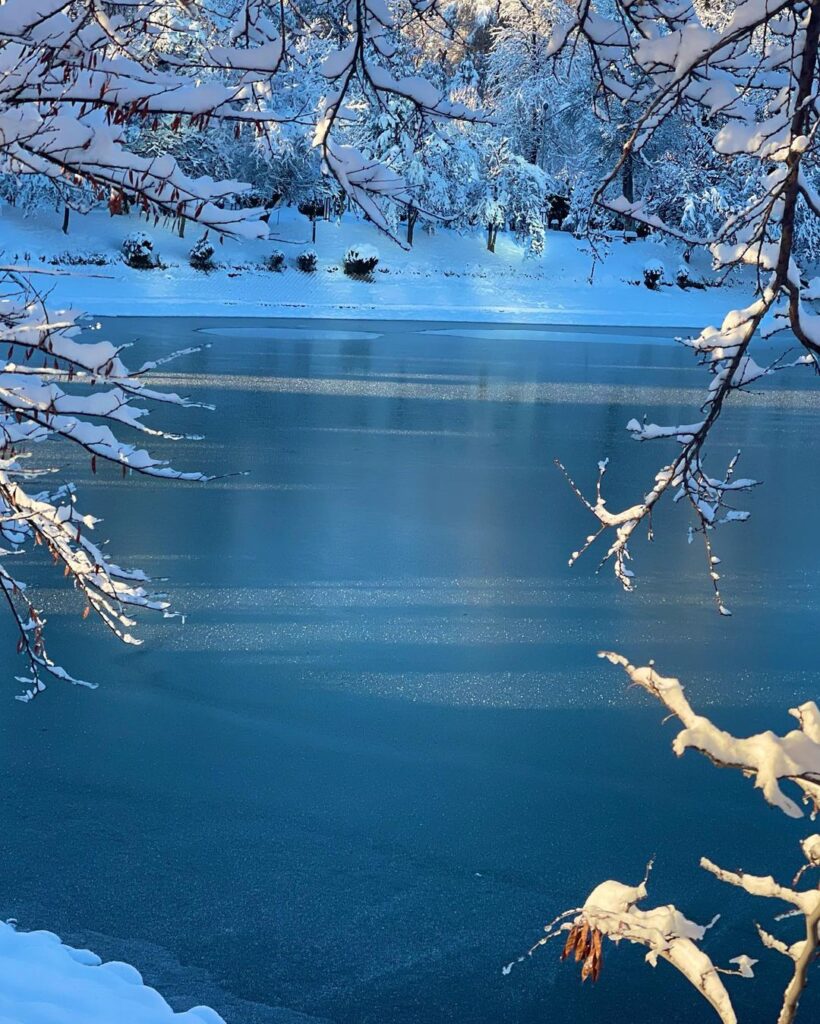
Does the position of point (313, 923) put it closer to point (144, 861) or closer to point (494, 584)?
point (144, 861)

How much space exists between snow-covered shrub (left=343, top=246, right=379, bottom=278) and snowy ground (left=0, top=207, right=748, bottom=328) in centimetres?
39

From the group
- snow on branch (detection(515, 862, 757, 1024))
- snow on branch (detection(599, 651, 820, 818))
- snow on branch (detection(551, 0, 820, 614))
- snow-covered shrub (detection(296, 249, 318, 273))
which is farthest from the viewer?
snow-covered shrub (detection(296, 249, 318, 273))

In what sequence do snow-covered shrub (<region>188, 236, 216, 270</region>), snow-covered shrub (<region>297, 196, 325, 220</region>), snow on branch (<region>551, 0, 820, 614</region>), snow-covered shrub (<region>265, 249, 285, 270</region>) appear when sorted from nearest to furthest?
1. snow on branch (<region>551, 0, 820, 614</region>)
2. snow-covered shrub (<region>188, 236, 216, 270</region>)
3. snow-covered shrub (<region>265, 249, 285, 270</region>)
4. snow-covered shrub (<region>297, 196, 325, 220</region>)

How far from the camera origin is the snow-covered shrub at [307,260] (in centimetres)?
3747

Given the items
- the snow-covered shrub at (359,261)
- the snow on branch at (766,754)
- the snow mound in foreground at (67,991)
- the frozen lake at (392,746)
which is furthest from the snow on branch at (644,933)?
the snow-covered shrub at (359,261)

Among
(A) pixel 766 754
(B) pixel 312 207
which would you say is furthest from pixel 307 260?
(A) pixel 766 754

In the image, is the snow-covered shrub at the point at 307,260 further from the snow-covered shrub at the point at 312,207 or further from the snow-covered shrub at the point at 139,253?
the snow-covered shrub at the point at 139,253

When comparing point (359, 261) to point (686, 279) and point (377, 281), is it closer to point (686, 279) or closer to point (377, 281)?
point (377, 281)

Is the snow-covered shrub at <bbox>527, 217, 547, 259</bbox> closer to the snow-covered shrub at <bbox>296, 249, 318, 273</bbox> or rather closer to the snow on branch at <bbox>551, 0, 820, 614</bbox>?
the snow-covered shrub at <bbox>296, 249, 318, 273</bbox>

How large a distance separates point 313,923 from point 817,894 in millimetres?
3134

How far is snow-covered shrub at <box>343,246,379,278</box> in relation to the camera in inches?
1476

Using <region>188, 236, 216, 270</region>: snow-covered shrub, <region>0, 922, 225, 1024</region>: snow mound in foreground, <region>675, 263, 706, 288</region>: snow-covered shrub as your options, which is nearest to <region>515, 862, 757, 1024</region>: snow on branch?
<region>0, 922, 225, 1024</region>: snow mound in foreground

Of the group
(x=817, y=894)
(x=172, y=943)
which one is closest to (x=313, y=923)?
(x=172, y=943)

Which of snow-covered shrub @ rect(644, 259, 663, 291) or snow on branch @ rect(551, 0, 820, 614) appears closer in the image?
snow on branch @ rect(551, 0, 820, 614)
